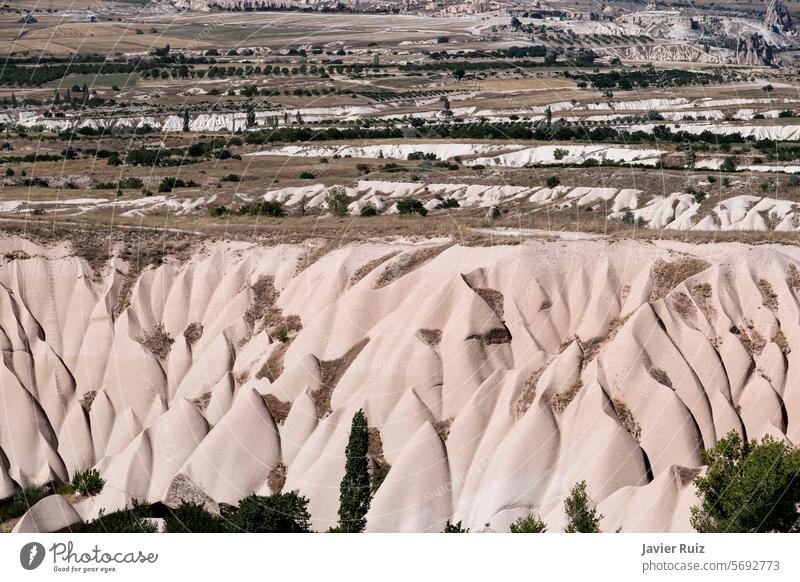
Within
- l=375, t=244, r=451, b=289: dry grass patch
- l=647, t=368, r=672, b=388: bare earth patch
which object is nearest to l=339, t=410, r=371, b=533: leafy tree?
l=375, t=244, r=451, b=289: dry grass patch

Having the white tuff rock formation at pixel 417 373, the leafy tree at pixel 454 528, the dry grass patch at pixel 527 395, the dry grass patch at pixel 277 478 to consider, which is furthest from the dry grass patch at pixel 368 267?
the leafy tree at pixel 454 528

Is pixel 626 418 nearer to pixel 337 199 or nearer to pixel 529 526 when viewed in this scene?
pixel 529 526

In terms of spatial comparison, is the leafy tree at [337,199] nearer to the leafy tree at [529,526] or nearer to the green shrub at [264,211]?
the green shrub at [264,211]

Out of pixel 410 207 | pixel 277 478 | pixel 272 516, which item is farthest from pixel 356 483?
pixel 410 207

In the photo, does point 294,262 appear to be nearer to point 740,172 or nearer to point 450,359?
point 450,359
